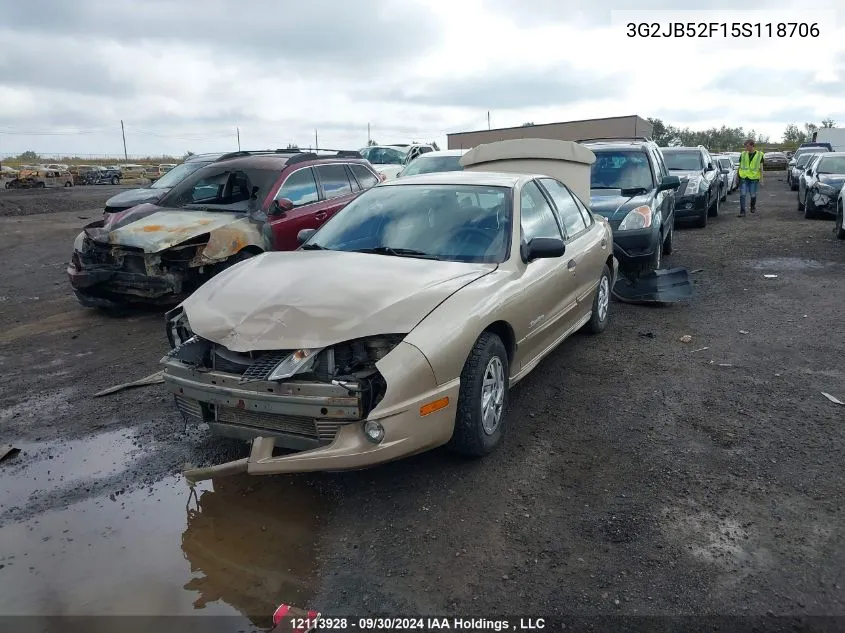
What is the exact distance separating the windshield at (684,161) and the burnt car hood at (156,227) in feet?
37.3

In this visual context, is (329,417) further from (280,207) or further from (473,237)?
(280,207)

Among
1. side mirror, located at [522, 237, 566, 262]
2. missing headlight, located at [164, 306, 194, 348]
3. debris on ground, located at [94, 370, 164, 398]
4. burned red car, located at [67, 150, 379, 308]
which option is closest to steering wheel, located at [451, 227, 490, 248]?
side mirror, located at [522, 237, 566, 262]

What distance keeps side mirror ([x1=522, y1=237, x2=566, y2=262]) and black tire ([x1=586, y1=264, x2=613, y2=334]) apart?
194 cm

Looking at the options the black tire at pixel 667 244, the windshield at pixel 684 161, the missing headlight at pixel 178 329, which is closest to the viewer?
the missing headlight at pixel 178 329

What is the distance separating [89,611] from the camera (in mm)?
2742

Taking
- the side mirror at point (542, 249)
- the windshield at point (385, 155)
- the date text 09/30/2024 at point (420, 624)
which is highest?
the windshield at point (385, 155)

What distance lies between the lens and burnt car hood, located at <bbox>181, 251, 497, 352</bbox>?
3367mm

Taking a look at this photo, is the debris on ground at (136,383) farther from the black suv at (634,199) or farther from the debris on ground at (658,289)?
the black suv at (634,199)

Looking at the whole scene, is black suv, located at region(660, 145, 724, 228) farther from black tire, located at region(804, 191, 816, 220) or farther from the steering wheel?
the steering wheel

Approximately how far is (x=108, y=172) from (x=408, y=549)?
4480cm

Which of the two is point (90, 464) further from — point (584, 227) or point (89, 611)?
point (584, 227)

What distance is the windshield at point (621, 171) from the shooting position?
9.33 metres

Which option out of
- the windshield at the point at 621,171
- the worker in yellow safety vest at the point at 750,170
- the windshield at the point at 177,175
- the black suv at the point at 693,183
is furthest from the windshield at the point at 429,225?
the worker in yellow safety vest at the point at 750,170

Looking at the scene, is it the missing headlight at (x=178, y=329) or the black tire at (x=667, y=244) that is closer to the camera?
the missing headlight at (x=178, y=329)
